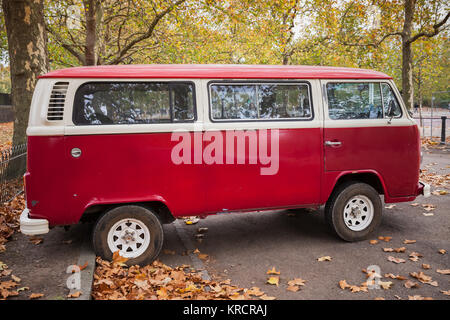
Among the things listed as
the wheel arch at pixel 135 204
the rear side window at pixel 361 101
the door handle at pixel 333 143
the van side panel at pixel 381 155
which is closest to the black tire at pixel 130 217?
the wheel arch at pixel 135 204

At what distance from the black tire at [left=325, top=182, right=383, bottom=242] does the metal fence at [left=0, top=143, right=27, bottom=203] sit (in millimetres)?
5936

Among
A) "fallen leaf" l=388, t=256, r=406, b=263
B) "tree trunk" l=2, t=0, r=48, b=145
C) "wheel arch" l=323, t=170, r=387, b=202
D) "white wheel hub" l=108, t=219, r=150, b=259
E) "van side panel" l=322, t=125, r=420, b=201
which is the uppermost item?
"tree trunk" l=2, t=0, r=48, b=145

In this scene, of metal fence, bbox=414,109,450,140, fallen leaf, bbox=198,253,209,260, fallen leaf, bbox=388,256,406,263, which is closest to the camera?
fallen leaf, bbox=388,256,406,263


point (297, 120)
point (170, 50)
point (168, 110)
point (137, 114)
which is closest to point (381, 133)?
point (297, 120)

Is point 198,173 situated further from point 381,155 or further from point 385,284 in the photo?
point 381,155

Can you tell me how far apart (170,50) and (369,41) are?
9719mm

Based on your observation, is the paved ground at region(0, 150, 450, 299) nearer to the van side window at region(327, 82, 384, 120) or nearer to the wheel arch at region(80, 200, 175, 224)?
the wheel arch at region(80, 200, 175, 224)

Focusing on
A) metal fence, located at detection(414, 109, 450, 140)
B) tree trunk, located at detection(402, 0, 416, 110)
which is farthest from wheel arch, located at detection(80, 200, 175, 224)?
metal fence, located at detection(414, 109, 450, 140)

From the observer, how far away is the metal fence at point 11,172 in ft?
23.5

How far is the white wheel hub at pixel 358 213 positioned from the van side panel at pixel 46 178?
13.0ft

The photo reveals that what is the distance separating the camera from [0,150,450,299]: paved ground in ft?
13.7

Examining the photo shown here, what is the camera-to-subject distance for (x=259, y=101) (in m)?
5.12
